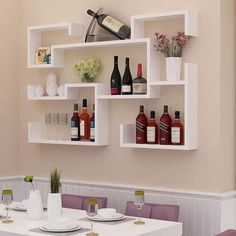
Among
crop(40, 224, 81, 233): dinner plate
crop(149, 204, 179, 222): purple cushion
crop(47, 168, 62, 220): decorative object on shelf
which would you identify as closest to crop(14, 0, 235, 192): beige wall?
crop(149, 204, 179, 222): purple cushion

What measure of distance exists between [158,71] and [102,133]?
64 centimetres

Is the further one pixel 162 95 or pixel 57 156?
pixel 57 156

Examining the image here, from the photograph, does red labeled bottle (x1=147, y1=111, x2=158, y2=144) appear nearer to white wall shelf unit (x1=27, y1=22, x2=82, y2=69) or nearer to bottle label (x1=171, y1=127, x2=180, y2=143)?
bottle label (x1=171, y1=127, x2=180, y2=143)

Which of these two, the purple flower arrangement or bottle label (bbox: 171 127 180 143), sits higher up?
the purple flower arrangement

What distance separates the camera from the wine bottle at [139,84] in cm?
412

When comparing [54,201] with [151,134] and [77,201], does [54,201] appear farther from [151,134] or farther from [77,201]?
[151,134]

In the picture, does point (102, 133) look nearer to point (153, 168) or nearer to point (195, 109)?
point (153, 168)

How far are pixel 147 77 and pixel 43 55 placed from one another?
3.41 ft

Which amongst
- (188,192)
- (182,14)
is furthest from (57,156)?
(182,14)

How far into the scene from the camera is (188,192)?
13.1ft

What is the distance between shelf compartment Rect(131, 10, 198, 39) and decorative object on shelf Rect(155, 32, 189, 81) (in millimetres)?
102

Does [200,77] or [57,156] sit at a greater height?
[200,77]

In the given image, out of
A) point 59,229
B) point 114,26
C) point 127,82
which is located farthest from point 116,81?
point 59,229

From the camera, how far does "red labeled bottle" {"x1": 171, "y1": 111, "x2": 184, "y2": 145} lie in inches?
156
